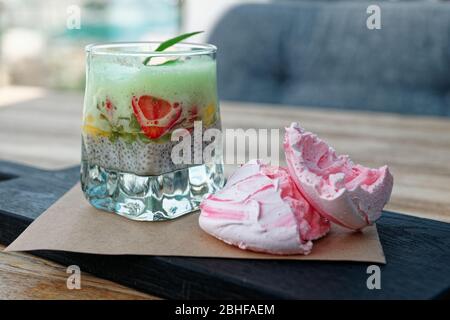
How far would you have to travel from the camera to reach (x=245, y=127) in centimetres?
133

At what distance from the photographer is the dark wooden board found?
50 centimetres

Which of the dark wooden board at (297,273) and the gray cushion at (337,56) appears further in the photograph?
the gray cushion at (337,56)

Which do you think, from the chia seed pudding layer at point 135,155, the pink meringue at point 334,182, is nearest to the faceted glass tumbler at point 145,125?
the chia seed pudding layer at point 135,155

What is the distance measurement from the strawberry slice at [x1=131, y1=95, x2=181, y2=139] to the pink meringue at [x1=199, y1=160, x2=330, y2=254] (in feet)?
0.25

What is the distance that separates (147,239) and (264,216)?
0.34 ft

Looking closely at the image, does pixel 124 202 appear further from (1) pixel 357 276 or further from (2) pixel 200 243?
(1) pixel 357 276

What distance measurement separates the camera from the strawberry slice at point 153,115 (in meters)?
0.62

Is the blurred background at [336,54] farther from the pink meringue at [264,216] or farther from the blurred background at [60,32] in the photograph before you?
the blurred background at [60,32]

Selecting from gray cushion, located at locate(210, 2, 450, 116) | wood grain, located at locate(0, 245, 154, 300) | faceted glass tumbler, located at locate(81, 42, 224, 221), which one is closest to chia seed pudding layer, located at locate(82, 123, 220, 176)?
faceted glass tumbler, located at locate(81, 42, 224, 221)

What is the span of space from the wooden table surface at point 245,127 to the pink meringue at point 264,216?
0.30 feet

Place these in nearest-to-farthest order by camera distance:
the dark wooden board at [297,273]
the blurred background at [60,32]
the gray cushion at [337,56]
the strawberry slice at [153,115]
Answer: the dark wooden board at [297,273] → the strawberry slice at [153,115] → the gray cushion at [337,56] → the blurred background at [60,32]

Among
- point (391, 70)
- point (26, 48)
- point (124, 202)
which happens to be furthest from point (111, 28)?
point (124, 202)

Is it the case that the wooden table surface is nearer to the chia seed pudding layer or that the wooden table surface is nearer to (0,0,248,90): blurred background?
the chia seed pudding layer

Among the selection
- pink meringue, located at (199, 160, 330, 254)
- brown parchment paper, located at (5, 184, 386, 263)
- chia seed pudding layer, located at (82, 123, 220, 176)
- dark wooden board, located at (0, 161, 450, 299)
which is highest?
chia seed pudding layer, located at (82, 123, 220, 176)
